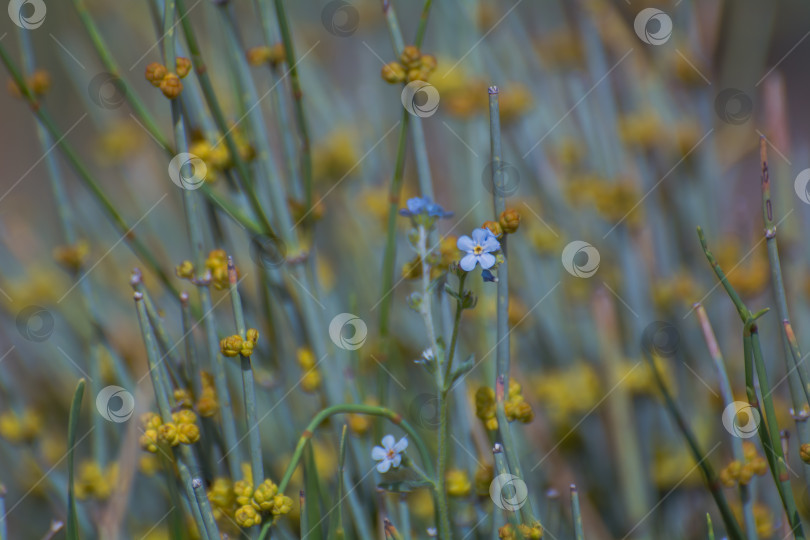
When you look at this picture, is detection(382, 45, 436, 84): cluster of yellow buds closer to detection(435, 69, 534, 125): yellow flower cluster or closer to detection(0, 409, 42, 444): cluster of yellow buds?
detection(435, 69, 534, 125): yellow flower cluster

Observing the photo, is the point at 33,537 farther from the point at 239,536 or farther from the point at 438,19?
the point at 438,19

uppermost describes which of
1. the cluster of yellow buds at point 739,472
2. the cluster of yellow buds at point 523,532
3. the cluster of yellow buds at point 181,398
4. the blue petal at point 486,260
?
the blue petal at point 486,260

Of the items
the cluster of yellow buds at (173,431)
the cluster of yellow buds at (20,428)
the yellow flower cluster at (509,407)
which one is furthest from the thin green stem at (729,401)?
the cluster of yellow buds at (20,428)

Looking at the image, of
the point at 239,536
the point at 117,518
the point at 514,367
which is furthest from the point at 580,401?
the point at 117,518

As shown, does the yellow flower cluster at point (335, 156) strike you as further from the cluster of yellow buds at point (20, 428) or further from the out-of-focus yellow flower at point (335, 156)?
the cluster of yellow buds at point (20, 428)

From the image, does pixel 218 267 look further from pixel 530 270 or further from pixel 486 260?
pixel 530 270

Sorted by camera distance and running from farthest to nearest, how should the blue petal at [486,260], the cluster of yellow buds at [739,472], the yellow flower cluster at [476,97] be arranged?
the yellow flower cluster at [476,97]
the cluster of yellow buds at [739,472]
the blue petal at [486,260]
